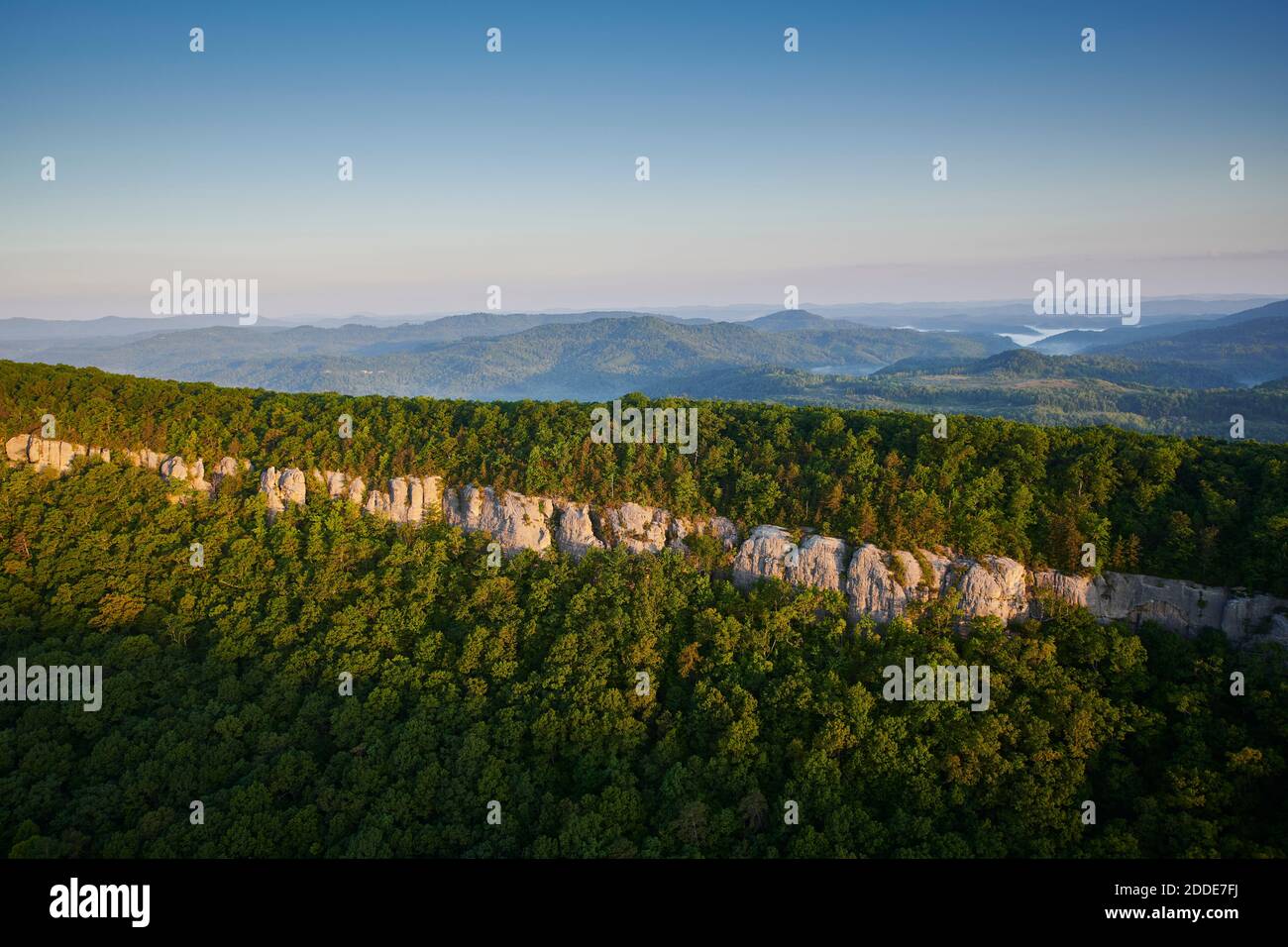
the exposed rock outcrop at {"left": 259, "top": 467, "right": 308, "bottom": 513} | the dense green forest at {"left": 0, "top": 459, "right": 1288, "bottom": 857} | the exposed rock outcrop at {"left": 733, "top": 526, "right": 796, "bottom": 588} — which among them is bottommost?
the dense green forest at {"left": 0, "top": 459, "right": 1288, "bottom": 857}

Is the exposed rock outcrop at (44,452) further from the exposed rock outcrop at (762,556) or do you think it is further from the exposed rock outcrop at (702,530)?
the exposed rock outcrop at (762,556)

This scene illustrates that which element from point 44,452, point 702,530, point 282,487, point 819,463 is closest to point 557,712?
point 702,530

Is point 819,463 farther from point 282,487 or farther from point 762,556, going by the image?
point 282,487

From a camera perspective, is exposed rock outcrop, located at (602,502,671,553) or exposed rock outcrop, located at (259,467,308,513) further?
exposed rock outcrop, located at (259,467,308,513)

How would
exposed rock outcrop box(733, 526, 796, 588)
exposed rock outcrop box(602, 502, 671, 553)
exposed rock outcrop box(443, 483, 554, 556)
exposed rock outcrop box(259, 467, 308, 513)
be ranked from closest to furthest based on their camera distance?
exposed rock outcrop box(733, 526, 796, 588), exposed rock outcrop box(602, 502, 671, 553), exposed rock outcrop box(443, 483, 554, 556), exposed rock outcrop box(259, 467, 308, 513)

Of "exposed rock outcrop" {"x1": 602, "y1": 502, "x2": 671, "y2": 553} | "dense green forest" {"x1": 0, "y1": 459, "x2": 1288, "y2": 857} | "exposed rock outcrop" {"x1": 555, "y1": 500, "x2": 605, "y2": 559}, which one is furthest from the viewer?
"exposed rock outcrop" {"x1": 555, "y1": 500, "x2": 605, "y2": 559}

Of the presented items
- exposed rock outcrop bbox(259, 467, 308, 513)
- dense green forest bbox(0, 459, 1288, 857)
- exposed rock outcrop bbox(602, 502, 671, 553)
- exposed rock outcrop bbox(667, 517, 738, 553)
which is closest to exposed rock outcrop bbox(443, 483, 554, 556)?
dense green forest bbox(0, 459, 1288, 857)

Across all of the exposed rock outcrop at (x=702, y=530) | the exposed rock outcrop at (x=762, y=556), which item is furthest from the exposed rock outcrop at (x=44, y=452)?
the exposed rock outcrop at (x=762, y=556)

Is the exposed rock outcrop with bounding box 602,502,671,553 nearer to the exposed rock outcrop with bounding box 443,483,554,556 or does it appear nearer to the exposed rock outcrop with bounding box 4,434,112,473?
the exposed rock outcrop with bounding box 443,483,554,556
